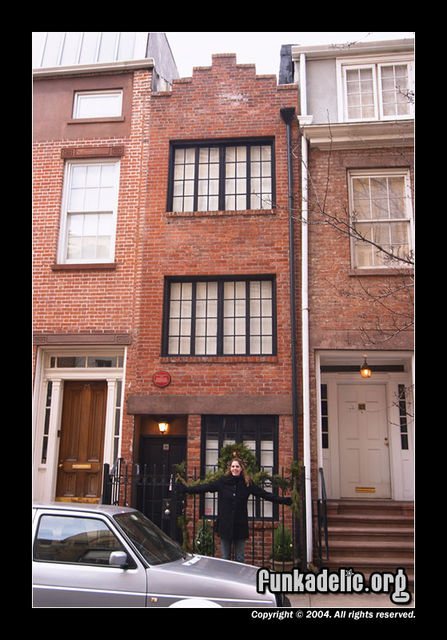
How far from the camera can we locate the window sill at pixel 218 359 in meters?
10.8

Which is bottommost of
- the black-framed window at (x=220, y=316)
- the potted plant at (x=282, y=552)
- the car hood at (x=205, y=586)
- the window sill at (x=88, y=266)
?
the potted plant at (x=282, y=552)

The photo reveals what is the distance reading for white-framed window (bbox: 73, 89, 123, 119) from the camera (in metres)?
12.5

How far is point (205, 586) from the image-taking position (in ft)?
16.9

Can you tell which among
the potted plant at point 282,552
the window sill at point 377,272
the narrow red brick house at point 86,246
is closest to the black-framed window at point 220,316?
the narrow red brick house at point 86,246

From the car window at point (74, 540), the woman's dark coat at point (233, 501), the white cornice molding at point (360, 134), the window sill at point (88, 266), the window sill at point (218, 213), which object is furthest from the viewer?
the window sill at point (88, 266)

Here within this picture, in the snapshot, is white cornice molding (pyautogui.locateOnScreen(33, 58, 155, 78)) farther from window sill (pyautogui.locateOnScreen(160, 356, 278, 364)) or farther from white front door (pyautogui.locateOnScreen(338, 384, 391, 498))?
white front door (pyautogui.locateOnScreen(338, 384, 391, 498))

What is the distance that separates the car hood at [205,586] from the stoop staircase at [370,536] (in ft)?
14.1

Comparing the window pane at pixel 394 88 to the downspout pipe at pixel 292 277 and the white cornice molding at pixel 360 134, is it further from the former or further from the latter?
the downspout pipe at pixel 292 277

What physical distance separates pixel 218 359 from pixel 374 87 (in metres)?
6.83

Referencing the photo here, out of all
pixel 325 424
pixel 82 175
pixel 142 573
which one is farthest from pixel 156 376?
pixel 142 573

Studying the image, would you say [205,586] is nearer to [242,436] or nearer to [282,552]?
[282,552]

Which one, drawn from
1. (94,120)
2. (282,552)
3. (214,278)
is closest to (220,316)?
(214,278)

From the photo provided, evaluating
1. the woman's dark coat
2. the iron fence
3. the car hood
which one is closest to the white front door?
the iron fence

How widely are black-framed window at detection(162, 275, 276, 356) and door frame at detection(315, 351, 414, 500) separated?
1.31 metres
